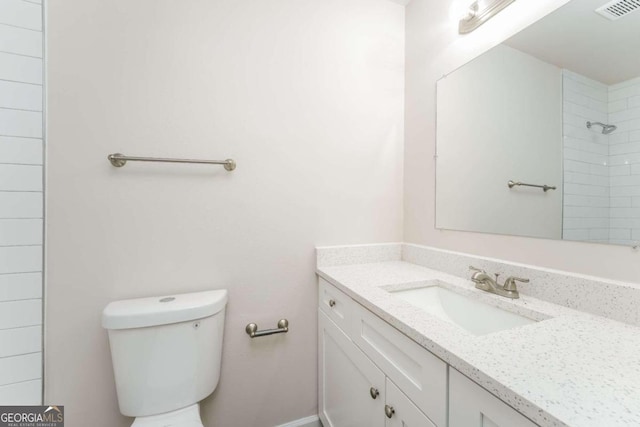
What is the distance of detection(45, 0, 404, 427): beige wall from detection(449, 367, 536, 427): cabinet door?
0.86 metres

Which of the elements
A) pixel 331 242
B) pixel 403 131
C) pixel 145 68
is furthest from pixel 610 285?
pixel 145 68

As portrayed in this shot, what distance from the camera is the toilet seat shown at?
91 centimetres

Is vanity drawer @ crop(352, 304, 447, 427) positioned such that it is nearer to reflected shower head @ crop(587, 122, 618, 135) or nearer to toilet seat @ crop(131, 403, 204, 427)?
toilet seat @ crop(131, 403, 204, 427)

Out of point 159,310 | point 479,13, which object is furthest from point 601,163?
point 159,310

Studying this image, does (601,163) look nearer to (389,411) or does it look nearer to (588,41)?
(588,41)

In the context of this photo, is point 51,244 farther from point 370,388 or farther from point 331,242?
point 370,388

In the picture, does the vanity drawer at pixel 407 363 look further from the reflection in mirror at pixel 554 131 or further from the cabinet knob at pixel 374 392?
the reflection in mirror at pixel 554 131

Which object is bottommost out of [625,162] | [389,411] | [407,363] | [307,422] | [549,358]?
[307,422]

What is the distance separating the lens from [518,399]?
0.43 m

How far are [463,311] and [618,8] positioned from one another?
104cm

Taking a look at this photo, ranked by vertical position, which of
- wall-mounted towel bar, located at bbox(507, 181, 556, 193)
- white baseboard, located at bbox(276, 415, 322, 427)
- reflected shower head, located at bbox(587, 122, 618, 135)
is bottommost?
white baseboard, located at bbox(276, 415, 322, 427)

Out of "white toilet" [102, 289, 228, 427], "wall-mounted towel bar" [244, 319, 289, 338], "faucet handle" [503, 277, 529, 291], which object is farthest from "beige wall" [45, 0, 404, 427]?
"faucet handle" [503, 277, 529, 291]

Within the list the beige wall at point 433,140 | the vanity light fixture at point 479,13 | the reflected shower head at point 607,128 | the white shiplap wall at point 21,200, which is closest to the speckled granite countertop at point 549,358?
the beige wall at point 433,140

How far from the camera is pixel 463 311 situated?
3.31 feet
